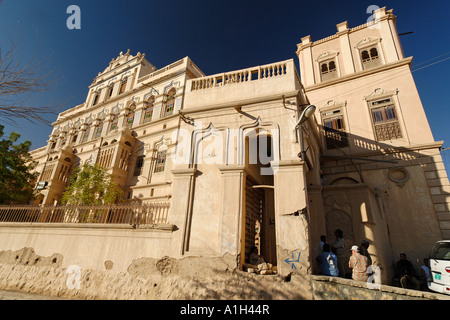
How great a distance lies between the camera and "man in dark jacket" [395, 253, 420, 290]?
28.8 feet

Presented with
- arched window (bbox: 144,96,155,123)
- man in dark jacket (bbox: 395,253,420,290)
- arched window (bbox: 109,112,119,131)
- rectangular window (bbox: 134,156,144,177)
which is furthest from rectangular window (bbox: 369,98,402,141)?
arched window (bbox: 109,112,119,131)

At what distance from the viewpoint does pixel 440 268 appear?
284 inches

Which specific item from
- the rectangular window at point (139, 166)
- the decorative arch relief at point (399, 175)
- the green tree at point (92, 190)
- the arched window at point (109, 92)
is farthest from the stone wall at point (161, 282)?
the arched window at point (109, 92)

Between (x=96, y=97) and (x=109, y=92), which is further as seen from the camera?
(x=96, y=97)

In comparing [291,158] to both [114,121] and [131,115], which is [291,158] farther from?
[114,121]

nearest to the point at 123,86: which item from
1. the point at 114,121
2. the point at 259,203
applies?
the point at 114,121

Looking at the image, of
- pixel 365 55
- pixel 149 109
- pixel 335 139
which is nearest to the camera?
pixel 335 139

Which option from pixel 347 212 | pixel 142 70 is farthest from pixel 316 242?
pixel 142 70

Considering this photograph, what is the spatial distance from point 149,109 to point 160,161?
21.0 feet

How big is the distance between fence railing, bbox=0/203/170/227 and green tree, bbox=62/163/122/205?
4.30 meters

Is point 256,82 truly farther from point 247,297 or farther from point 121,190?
point 121,190

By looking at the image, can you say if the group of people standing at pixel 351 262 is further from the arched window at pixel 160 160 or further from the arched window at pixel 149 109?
the arched window at pixel 149 109

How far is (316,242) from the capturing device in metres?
8.90

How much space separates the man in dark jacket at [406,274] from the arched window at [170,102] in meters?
17.8
